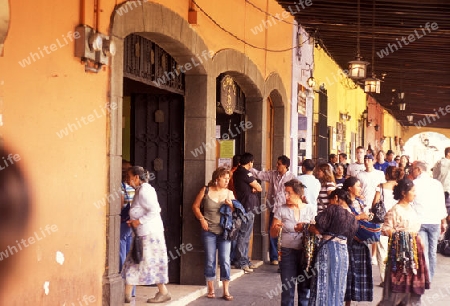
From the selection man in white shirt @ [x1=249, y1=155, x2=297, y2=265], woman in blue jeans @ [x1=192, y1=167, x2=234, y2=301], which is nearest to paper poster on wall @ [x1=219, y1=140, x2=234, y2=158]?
man in white shirt @ [x1=249, y1=155, x2=297, y2=265]

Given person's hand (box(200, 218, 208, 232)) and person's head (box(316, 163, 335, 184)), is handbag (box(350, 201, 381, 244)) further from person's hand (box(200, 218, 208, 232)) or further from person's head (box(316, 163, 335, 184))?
person's head (box(316, 163, 335, 184))

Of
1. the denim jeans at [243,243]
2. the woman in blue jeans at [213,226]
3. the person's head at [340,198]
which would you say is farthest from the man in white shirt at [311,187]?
the person's head at [340,198]

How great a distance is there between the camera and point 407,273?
7.54 m

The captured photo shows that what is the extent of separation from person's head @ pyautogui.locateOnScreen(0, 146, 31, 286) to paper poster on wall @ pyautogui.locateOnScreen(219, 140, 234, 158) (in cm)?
670

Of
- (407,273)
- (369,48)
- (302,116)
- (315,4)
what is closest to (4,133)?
(407,273)

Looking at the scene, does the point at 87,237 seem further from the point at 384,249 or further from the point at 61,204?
the point at 384,249

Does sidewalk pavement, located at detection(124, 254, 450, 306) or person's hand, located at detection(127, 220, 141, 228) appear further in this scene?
sidewalk pavement, located at detection(124, 254, 450, 306)

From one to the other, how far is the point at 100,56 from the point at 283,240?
8.22ft

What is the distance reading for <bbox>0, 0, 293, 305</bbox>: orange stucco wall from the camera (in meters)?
5.42

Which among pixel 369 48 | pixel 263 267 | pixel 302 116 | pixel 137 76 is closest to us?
pixel 137 76

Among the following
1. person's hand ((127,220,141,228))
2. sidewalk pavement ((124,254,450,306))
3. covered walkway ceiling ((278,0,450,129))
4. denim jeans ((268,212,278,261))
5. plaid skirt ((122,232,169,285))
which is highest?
covered walkway ceiling ((278,0,450,129))

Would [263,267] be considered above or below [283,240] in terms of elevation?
below

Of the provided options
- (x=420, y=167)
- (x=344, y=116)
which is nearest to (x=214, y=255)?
(x=420, y=167)

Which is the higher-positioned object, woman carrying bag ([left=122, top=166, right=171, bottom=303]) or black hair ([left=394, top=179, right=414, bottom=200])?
black hair ([left=394, top=179, right=414, bottom=200])
